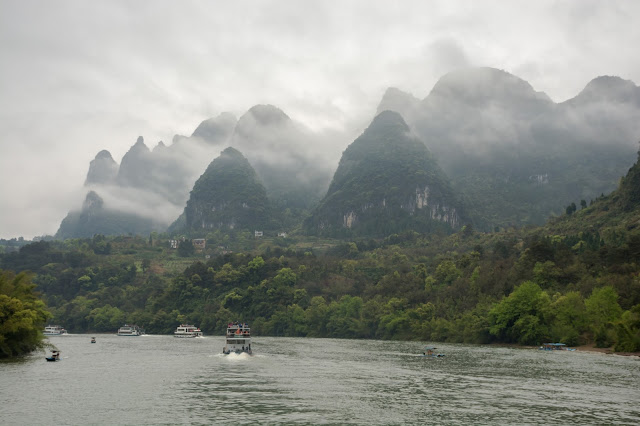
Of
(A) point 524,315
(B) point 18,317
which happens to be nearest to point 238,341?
(B) point 18,317

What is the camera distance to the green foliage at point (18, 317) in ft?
266

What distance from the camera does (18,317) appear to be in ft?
268

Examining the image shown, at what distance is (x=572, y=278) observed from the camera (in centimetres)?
14125

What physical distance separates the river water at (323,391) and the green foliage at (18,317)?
407 cm

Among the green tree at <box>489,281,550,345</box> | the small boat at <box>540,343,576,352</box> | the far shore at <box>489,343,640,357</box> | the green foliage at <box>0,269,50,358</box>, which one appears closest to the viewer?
the green foliage at <box>0,269,50,358</box>

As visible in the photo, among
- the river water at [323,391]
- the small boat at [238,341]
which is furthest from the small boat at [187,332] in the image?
the river water at [323,391]

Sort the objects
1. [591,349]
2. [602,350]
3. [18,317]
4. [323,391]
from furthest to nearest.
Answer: [591,349] → [602,350] → [18,317] → [323,391]

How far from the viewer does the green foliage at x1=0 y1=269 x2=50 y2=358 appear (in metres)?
81.1

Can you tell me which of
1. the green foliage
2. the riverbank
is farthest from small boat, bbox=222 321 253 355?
the riverbank

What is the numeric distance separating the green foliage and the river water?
4067 millimetres

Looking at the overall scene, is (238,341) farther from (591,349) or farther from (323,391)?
(591,349)

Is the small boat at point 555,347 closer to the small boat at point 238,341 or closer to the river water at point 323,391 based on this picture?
the river water at point 323,391

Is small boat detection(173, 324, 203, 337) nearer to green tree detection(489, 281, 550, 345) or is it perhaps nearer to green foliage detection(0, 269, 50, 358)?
green foliage detection(0, 269, 50, 358)

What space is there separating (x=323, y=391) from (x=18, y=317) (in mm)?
46104
